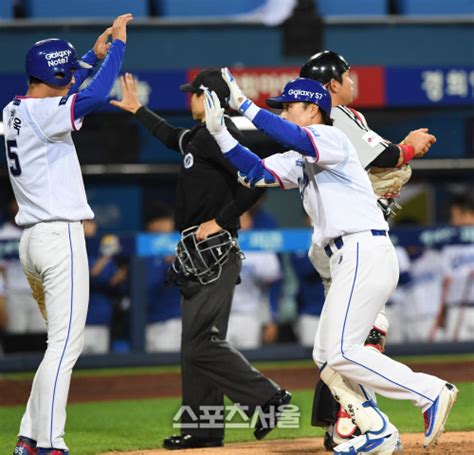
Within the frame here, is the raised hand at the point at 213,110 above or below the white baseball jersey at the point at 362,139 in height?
above

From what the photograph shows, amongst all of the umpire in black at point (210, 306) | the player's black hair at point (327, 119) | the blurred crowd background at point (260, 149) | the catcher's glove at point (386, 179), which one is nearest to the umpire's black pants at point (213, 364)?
the umpire in black at point (210, 306)

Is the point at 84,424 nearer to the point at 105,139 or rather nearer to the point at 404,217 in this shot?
the point at 105,139

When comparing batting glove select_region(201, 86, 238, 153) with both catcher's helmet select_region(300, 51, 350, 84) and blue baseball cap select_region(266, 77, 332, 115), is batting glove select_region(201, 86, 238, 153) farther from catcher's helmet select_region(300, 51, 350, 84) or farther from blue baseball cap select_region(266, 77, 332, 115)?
catcher's helmet select_region(300, 51, 350, 84)

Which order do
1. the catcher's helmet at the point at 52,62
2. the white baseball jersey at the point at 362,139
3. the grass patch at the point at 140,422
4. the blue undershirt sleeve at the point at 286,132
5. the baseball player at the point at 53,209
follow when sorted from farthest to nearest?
1. the grass patch at the point at 140,422
2. the white baseball jersey at the point at 362,139
3. the catcher's helmet at the point at 52,62
4. the baseball player at the point at 53,209
5. the blue undershirt sleeve at the point at 286,132

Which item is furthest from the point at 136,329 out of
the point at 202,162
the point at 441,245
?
the point at 202,162

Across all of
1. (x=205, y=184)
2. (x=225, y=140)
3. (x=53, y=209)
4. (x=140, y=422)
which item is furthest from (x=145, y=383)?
(x=225, y=140)

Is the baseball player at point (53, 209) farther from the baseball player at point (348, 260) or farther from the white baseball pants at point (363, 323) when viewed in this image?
the white baseball pants at point (363, 323)

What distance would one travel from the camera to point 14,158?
16.9ft

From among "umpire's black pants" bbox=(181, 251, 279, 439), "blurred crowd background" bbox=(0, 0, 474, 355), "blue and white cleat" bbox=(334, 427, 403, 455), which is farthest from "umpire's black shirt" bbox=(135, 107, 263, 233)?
"blurred crowd background" bbox=(0, 0, 474, 355)

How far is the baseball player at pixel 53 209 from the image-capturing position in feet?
16.1

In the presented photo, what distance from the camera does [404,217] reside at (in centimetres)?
1329

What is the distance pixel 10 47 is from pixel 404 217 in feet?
16.6

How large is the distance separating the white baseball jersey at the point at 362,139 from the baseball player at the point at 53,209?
1.13 meters

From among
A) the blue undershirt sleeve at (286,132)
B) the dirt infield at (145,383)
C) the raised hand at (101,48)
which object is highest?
the raised hand at (101,48)
